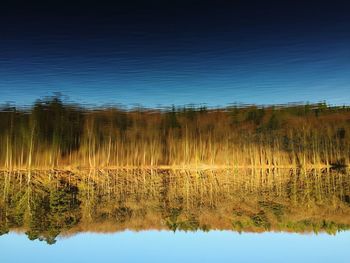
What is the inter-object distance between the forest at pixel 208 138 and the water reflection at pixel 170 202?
429mm

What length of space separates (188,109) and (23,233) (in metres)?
3.27

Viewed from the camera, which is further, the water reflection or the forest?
the forest

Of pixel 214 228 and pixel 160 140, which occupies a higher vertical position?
pixel 160 140

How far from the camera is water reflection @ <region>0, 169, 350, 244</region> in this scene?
313cm

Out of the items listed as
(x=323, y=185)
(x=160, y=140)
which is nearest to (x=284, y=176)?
(x=323, y=185)

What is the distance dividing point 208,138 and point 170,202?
207 cm

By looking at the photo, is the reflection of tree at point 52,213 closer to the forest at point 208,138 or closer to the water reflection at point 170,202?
the water reflection at point 170,202

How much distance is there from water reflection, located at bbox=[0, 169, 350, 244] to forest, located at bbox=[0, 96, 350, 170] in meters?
0.43

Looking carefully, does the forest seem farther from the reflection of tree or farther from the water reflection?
the reflection of tree

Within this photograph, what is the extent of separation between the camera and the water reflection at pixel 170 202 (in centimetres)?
313

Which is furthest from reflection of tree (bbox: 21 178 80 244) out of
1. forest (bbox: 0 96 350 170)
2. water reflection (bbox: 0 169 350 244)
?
forest (bbox: 0 96 350 170)

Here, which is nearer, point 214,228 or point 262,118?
point 214,228

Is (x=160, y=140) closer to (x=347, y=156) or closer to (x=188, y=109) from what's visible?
(x=188, y=109)

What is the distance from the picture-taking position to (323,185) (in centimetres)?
435
